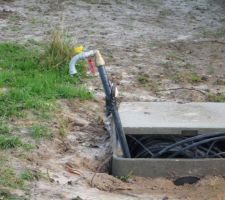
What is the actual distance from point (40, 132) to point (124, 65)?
2874 mm

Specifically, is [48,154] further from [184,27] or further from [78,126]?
[184,27]

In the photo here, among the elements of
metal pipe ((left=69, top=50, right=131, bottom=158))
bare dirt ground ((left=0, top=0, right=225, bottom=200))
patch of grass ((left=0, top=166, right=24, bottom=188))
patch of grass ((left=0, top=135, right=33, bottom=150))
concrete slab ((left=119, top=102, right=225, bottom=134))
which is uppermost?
metal pipe ((left=69, top=50, right=131, bottom=158))

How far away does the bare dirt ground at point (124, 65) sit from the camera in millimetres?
4832

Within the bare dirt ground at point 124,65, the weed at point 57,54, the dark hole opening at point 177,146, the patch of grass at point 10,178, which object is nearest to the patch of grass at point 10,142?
the bare dirt ground at point 124,65

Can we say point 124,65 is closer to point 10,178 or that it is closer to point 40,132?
point 40,132

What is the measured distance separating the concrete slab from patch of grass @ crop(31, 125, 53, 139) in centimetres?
65

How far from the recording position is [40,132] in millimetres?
5656

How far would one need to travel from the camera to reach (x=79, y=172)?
4996 millimetres

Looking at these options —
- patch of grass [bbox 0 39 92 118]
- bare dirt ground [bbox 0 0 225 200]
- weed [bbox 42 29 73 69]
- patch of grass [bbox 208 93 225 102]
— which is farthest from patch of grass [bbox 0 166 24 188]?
weed [bbox 42 29 73 69]

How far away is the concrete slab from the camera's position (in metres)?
5.39

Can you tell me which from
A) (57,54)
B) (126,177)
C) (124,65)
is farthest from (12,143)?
(124,65)

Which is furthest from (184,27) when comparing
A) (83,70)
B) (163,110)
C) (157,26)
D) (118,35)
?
(163,110)

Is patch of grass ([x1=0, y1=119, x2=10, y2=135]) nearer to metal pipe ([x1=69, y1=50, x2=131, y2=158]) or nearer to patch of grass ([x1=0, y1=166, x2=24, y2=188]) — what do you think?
patch of grass ([x1=0, y1=166, x2=24, y2=188])

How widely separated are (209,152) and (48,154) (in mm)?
1312
